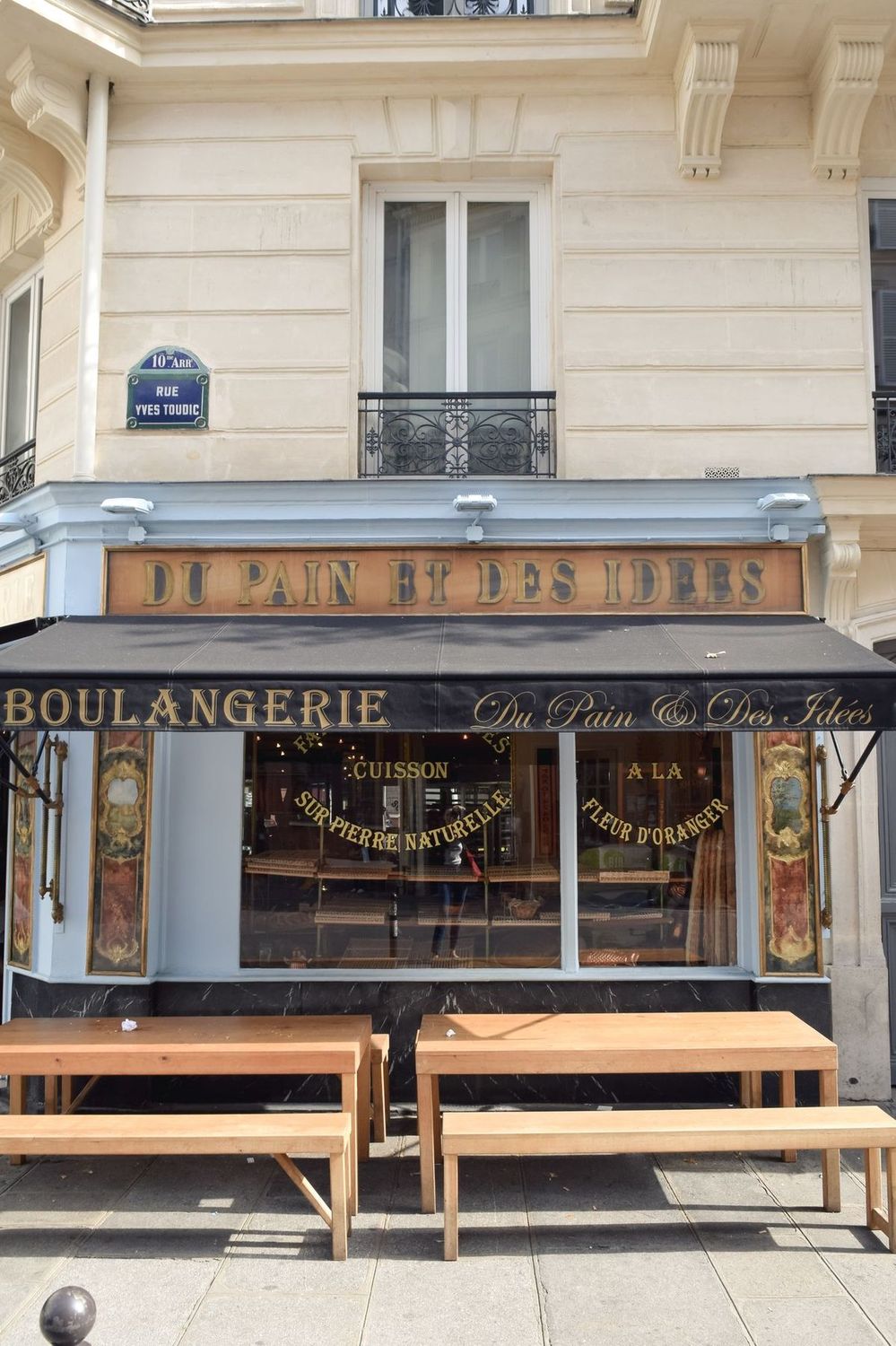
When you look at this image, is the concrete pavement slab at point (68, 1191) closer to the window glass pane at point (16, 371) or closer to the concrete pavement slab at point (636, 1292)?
the concrete pavement slab at point (636, 1292)

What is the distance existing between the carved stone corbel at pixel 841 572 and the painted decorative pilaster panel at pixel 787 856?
87cm

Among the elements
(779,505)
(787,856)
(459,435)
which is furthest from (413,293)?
(787,856)

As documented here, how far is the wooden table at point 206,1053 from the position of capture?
5441mm

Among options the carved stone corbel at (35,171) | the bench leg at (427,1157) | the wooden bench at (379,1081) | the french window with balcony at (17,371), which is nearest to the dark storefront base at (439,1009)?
the wooden bench at (379,1081)

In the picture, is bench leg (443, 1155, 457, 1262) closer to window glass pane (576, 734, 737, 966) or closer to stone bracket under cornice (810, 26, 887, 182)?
window glass pane (576, 734, 737, 966)

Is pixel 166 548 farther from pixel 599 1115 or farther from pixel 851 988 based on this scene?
pixel 851 988

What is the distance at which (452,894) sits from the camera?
7086 mm

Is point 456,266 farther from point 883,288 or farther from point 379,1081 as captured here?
point 379,1081

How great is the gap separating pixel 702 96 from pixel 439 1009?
631 cm

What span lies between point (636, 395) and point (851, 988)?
421 centimetres

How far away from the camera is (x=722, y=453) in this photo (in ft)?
23.0

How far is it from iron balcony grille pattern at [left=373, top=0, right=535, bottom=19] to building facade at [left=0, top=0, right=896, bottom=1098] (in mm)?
35

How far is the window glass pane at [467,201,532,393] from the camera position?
7449mm

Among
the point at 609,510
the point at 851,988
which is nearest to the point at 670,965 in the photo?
the point at 851,988
